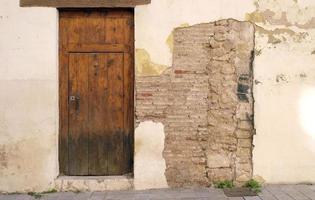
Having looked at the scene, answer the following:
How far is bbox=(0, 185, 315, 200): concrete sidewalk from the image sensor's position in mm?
5652

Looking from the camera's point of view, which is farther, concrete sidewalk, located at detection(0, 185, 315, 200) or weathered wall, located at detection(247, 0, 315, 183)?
weathered wall, located at detection(247, 0, 315, 183)

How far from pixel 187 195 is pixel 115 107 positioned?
1739mm

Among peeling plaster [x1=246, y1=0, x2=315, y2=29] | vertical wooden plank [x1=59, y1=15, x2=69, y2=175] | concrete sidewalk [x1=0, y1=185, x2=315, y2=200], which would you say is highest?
peeling plaster [x1=246, y1=0, x2=315, y2=29]

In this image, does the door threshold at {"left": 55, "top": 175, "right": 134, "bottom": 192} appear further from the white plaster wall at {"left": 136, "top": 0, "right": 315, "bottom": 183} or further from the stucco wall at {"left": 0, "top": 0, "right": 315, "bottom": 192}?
the white plaster wall at {"left": 136, "top": 0, "right": 315, "bottom": 183}

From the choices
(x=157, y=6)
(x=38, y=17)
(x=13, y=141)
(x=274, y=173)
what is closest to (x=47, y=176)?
(x=13, y=141)

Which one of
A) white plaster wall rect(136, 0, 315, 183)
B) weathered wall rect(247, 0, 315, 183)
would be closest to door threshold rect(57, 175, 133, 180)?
white plaster wall rect(136, 0, 315, 183)

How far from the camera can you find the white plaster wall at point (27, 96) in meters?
6.12

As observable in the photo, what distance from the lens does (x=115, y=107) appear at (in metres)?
6.32

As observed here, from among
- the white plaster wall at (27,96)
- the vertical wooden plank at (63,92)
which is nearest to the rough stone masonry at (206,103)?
the vertical wooden plank at (63,92)

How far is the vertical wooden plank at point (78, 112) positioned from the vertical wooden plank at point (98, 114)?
79 millimetres

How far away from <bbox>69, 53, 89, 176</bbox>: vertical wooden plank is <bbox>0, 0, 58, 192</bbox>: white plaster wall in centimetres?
29

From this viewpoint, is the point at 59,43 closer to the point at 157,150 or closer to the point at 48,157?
the point at 48,157

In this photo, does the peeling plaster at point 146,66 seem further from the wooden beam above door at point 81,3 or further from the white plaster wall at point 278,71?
the wooden beam above door at point 81,3

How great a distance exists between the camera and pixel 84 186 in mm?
6129
